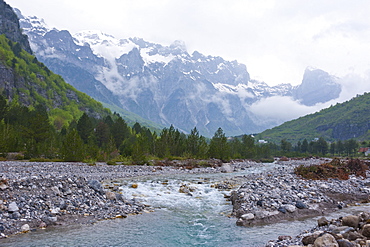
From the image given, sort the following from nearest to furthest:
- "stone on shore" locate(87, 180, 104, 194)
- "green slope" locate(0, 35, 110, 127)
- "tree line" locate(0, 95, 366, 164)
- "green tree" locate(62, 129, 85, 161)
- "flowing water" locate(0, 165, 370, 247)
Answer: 1. "flowing water" locate(0, 165, 370, 247)
2. "stone on shore" locate(87, 180, 104, 194)
3. "green tree" locate(62, 129, 85, 161)
4. "tree line" locate(0, 95, 366, 164)
5. "green slope" locate(0, 35, 110, 127)

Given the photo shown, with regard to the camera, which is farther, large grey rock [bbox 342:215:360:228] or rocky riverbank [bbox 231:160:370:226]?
rocky riverbank [bbox 231:160:370:226]

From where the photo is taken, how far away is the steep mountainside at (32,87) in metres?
147

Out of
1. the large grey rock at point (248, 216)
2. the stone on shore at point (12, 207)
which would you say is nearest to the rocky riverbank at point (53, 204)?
the stone on shore at point (12, 207)

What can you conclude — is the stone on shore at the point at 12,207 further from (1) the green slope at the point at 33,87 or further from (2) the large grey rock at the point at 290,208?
(1) the green slope at the point at 33,87

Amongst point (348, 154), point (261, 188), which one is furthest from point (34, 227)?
point (348, 154)

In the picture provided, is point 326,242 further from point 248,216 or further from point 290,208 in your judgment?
point 290,208

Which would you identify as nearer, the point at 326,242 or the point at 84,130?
the point at 326,242

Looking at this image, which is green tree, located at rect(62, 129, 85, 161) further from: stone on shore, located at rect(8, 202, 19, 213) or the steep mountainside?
the steep mountainside

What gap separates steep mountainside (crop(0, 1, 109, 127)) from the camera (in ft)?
482

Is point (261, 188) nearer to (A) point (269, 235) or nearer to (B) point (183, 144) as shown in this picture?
(A) point (269, 235)

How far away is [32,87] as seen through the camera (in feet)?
542

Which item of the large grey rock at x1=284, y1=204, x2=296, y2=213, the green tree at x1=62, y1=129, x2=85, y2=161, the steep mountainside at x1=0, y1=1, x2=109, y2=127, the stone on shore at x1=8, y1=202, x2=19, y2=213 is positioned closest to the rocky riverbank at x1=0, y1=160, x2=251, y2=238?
the stone on shore at x1=8, y1=202, x2=19, y2=213

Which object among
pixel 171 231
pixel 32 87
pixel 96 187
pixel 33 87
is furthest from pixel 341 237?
pixel 33 87

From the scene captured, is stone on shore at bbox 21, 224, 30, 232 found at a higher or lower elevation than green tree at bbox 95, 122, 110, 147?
lower
